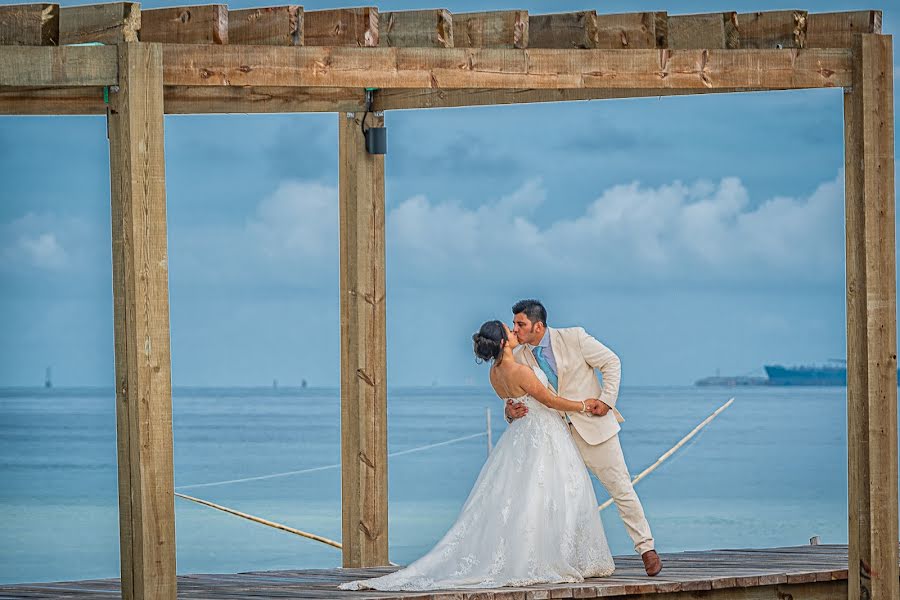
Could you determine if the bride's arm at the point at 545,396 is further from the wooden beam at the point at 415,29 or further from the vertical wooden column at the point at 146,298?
the vertical wooden column at the point at 146,298

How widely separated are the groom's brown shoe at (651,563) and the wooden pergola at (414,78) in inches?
37.8

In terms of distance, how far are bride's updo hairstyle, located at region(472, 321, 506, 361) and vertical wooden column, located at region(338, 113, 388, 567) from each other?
49.6 inches

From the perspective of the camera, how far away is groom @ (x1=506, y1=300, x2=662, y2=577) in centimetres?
Answer: 719

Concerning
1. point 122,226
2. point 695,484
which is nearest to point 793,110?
point 695,484

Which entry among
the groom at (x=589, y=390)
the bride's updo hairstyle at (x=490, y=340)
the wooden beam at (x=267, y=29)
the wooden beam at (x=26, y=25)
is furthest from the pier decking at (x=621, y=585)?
the wooden beam at (x=26, y=25)

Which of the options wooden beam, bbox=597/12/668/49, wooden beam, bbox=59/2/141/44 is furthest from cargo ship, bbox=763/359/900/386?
wooden beam, bbox=59/2/141/44

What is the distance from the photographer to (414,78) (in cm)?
604

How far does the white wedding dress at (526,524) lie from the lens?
7.00m

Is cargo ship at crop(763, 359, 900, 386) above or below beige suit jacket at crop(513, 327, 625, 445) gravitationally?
above

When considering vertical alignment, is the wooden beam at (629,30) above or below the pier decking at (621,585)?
above

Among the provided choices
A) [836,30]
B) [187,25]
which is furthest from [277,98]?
[836,30]

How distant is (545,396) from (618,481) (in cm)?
56

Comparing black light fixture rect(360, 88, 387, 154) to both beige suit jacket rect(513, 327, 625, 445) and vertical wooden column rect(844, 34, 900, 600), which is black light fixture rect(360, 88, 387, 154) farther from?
vertical wooden column rect(844, 34, 900, 600)

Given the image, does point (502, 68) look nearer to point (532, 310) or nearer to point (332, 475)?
point (532, 310)
